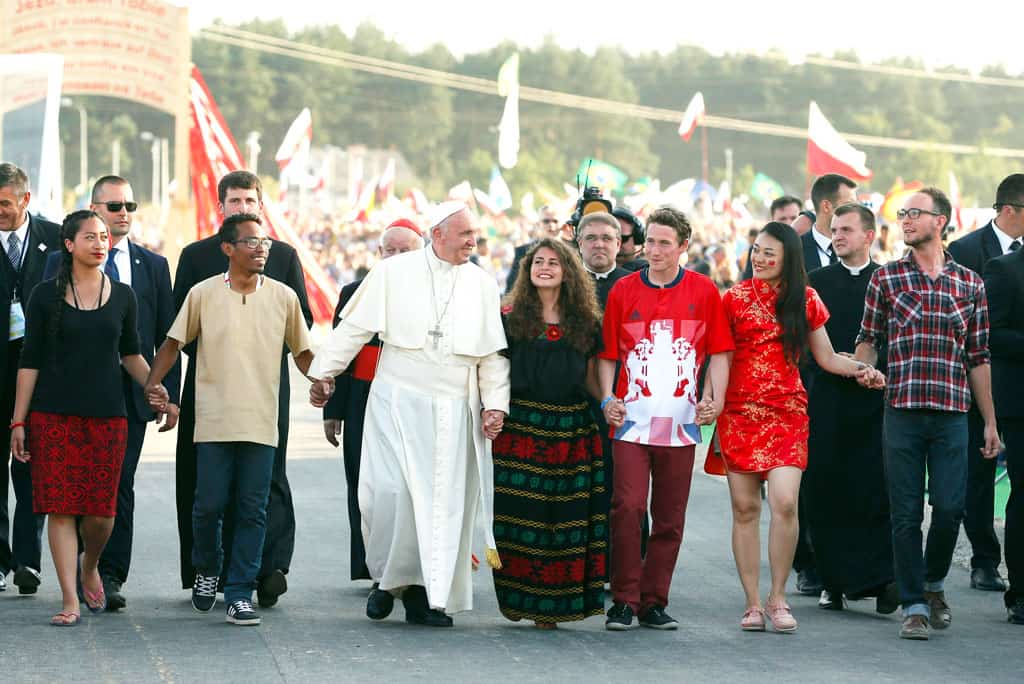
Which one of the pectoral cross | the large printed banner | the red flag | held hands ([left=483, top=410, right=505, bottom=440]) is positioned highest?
the large printed banner

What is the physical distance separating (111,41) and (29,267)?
14339 millimetres

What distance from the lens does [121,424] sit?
7.99 meters

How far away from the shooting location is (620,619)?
26.2ft

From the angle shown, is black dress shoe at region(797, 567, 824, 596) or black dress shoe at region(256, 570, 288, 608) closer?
black dress shoe at region(256, 570, 288, 608)

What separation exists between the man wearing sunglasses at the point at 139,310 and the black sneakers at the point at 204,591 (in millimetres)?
452

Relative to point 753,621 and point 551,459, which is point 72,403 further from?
point 753,621

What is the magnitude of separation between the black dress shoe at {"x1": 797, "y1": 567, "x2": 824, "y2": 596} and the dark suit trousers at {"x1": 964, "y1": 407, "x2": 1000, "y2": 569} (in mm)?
891

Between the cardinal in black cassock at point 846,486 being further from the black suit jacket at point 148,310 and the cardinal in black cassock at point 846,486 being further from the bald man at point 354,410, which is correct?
the black suit jacket at point 148,310

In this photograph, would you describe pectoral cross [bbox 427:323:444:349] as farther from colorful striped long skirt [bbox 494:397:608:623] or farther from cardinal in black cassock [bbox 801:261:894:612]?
cardinal in black cassock [bbox 801:261:894:612]

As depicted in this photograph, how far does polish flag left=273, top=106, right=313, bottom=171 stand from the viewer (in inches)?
1593

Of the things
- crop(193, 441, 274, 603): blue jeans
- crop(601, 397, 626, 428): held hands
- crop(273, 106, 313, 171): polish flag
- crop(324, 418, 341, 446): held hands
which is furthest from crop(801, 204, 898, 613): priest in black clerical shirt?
crop(273, 106, 313, 171): polish flag

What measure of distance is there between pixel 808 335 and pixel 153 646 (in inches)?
125

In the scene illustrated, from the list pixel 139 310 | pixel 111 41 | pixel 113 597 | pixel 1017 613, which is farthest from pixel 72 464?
pixel 111 41

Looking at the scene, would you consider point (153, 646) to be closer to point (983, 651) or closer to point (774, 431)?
point (774, 431)
